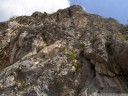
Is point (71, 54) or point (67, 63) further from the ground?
point (71, 54)

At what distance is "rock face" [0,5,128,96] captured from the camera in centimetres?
1430

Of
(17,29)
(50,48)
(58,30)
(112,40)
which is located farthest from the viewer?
(17,29)

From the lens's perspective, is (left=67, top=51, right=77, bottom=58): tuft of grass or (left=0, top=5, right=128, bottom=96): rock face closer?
(left=0, top=5, right=128, bottom=96): rock face

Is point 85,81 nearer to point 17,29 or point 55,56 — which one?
point 55,56

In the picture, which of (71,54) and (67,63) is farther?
(71,54)

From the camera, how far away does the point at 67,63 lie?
1531cm

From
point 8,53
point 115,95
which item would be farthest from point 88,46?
point 8,53

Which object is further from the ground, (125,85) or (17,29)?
(17,29)

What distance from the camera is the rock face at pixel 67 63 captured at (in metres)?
14.3

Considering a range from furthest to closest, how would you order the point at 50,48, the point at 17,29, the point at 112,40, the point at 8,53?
the point at 17,29
the point at 8,53
the point at 50,48
the point at 112,40

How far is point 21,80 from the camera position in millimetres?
15531

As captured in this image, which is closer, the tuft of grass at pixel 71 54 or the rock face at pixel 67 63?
the rock face at pixel 67 63

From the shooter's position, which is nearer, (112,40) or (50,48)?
(112,40)

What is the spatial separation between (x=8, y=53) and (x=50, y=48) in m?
4.31
